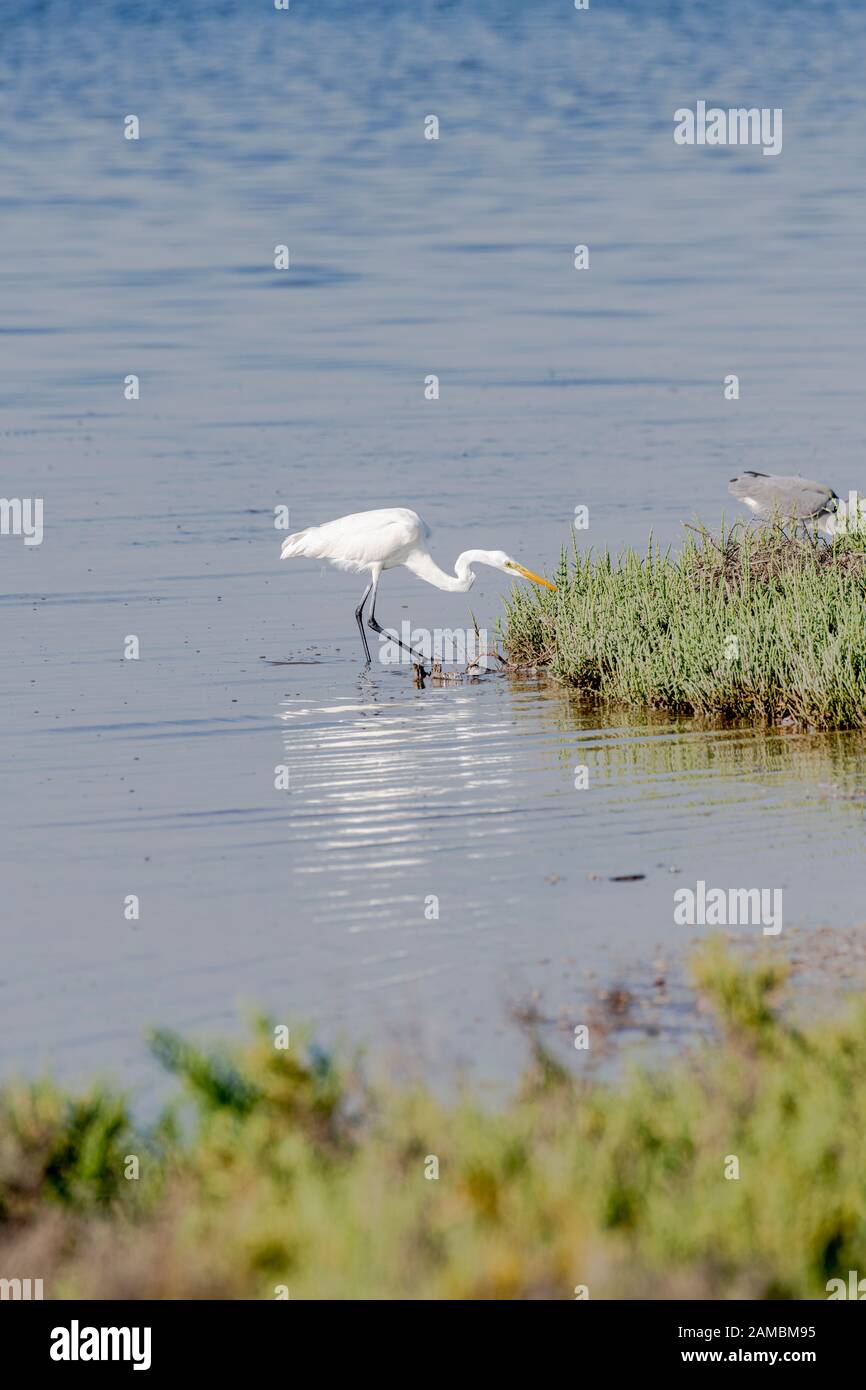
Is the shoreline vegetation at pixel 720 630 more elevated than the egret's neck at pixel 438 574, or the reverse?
the egret's neck at pixel 438 574

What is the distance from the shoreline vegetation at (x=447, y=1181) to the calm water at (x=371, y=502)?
1039mm

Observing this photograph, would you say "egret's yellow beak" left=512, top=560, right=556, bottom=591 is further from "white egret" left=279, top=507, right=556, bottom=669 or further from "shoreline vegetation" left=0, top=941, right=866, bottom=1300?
"shoreline vegetation" left=0, top=941, right=866, bottom=1300

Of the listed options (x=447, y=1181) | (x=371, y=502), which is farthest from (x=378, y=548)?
(x=447, y=1181)

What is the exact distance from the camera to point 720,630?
43.7 feet

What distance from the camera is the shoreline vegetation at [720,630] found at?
1269cm

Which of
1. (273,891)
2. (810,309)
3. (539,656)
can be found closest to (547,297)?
(810,309)

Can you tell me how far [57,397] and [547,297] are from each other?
1077 centimetres

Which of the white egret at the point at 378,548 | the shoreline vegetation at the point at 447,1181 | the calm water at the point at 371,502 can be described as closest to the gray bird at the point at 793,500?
the white egret at the point at 378,548

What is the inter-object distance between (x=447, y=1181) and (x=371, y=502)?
17286mm

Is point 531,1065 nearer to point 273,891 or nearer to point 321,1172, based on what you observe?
point 321,1172

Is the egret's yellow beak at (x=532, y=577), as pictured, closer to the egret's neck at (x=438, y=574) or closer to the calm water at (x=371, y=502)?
the egret's neck at (x=438, y=574)

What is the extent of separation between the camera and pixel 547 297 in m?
36.2

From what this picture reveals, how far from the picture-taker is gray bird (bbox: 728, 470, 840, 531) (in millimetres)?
15820

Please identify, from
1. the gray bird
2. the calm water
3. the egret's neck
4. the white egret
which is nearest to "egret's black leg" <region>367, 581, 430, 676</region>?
the white egret
